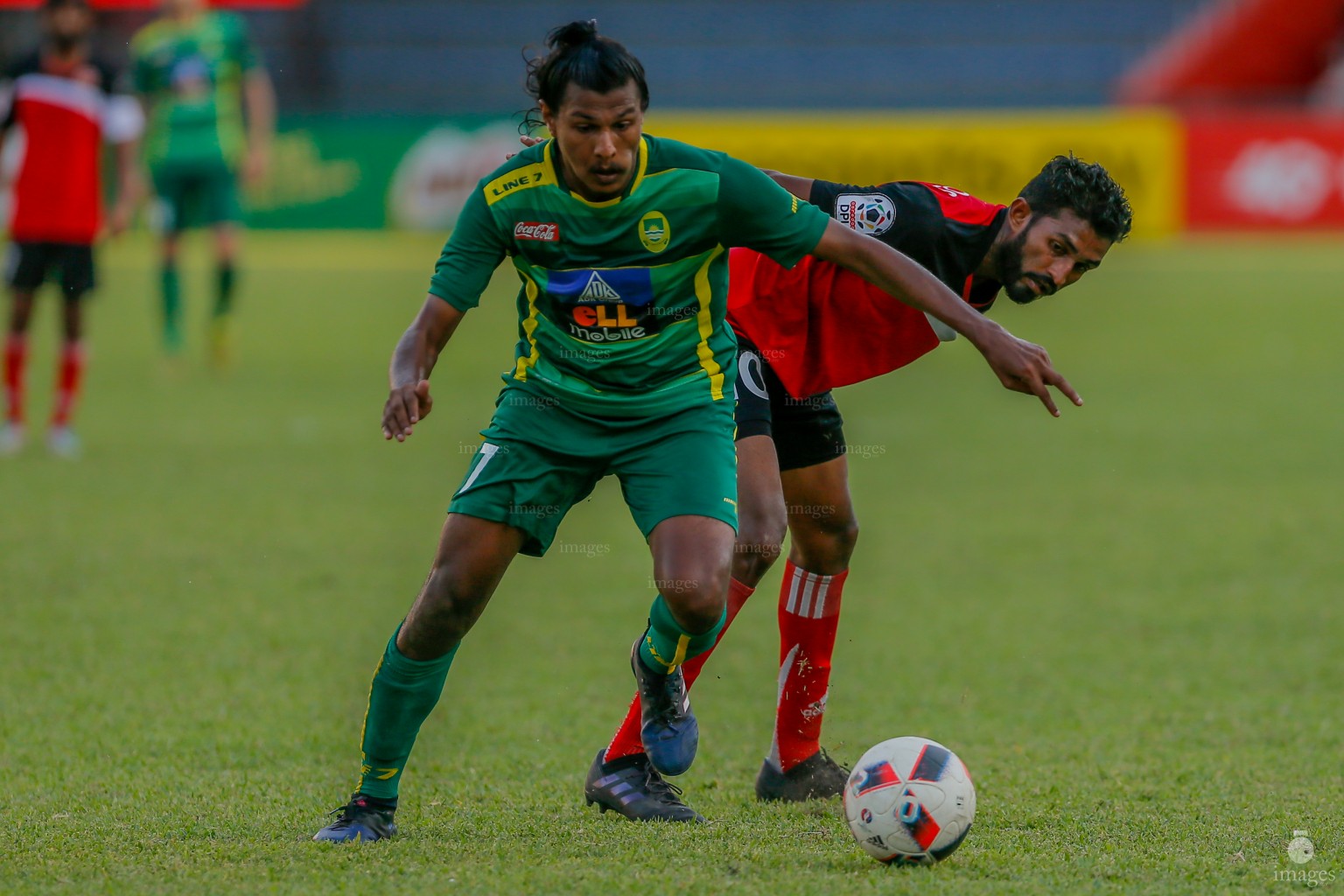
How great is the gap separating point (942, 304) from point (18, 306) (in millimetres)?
7090

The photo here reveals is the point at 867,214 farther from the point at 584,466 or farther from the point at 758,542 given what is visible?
the point at 584,466

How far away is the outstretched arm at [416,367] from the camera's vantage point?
3346mm

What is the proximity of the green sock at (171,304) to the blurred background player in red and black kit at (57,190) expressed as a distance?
106 inches

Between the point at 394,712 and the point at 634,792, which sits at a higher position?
the point at 394,712

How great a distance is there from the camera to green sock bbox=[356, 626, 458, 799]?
11.9ft

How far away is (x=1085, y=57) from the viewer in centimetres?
2700

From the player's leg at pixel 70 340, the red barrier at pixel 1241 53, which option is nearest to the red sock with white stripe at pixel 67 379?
the player's leg at pixel 70 340

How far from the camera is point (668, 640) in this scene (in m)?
3.69

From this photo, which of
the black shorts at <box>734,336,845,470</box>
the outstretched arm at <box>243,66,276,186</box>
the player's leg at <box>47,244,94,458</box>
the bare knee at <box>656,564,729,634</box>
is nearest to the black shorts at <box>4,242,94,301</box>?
the player's leg at <box>47,244,94,458</box>

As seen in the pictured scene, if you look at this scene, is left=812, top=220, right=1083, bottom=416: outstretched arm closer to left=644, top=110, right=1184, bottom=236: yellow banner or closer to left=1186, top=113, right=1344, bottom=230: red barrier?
left=644, top=110, right=1184, bottom=236: yellow banner

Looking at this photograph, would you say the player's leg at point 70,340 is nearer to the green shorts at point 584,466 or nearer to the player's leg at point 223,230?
the player's leg at point 223,230

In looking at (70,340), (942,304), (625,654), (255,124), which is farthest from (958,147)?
(942,304)

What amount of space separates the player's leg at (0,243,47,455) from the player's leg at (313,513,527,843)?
6382 millimetres

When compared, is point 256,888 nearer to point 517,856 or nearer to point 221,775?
point 517,856
